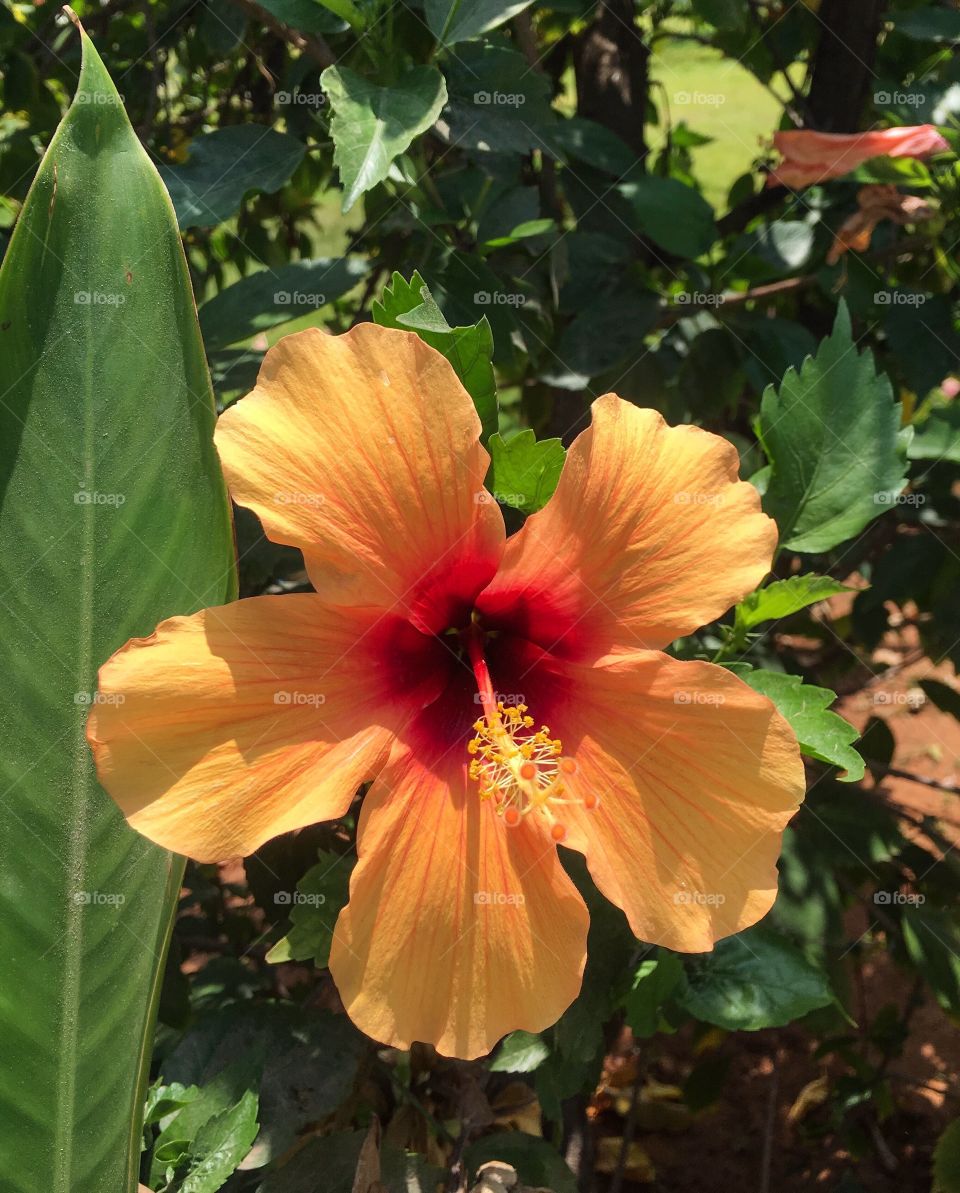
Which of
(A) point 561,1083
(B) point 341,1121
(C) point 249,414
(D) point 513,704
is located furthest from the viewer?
(B) point 341,1121

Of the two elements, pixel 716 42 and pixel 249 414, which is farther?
pixel 716 42

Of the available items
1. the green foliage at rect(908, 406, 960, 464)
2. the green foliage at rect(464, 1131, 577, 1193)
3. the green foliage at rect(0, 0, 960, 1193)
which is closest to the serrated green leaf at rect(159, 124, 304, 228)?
the green foliage at rect(0, 0, 960, 1193)

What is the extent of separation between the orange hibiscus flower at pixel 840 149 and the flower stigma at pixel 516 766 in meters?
1.20

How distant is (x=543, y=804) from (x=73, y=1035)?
49 cm

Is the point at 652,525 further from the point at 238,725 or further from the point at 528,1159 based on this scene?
the point at 528,1159

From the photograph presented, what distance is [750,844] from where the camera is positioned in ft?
3.57

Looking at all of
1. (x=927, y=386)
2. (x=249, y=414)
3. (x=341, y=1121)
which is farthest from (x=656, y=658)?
(x=927, y=386)

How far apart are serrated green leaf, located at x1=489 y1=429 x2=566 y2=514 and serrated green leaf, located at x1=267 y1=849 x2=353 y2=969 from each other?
48 cm

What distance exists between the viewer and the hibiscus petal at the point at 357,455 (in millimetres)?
1009

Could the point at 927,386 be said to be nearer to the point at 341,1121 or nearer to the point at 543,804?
the point at 543,804

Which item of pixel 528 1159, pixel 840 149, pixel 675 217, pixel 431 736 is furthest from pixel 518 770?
pixel 840 149

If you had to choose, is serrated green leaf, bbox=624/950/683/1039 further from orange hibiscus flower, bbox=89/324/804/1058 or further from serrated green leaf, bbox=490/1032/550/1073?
orange hibiscus flower, bbox=89/324/804/1058

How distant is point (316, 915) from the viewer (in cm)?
128

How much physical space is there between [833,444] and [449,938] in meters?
0.82
